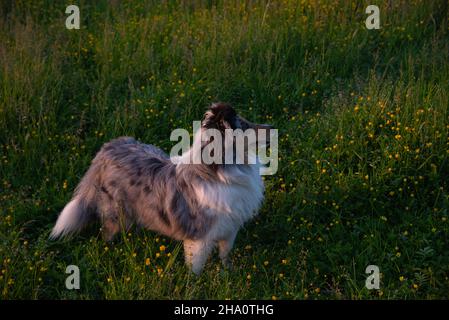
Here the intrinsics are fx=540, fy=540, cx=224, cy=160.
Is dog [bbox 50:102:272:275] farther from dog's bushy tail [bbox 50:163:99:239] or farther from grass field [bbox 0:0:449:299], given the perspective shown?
grass field [bbox 0:0:449:299]

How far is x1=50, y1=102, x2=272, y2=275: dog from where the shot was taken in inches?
148

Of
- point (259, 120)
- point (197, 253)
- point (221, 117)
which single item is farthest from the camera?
point (259, 120)

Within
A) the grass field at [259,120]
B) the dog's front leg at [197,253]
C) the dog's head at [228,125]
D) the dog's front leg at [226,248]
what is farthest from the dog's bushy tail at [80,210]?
the dog's head at [228,125]

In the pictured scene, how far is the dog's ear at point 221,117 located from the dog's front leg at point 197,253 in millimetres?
871

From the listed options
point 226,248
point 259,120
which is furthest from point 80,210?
point 259,120

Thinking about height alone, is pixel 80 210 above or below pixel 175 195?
below

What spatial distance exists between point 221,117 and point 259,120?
6.50 feet

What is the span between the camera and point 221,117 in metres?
3.55

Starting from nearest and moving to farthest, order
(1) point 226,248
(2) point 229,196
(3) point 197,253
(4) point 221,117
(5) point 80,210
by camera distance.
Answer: (4) point 221,117 < (2) point 229,196 < (3) point 197,253 < (1) point 226,248 < (5) point 80,210

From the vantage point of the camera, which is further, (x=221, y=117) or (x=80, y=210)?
(x=80, y=210)

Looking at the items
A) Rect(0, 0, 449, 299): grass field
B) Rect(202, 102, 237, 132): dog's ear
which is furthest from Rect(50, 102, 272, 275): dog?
Rect(0, 0, 449, 299): grass field

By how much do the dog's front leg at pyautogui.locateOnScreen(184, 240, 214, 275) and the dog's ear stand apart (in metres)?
0.87

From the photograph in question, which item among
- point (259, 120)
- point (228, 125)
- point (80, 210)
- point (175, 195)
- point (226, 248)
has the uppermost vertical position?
point (228, 125)

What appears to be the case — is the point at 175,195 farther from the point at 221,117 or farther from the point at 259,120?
the point at 259,120
